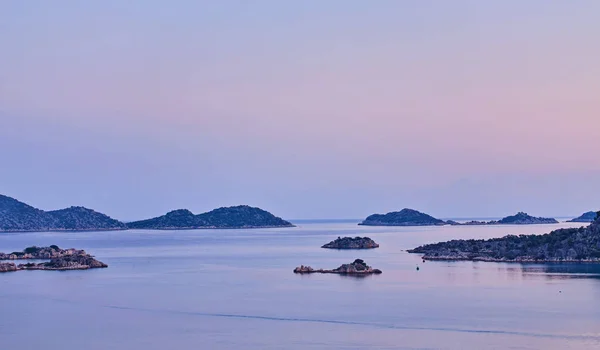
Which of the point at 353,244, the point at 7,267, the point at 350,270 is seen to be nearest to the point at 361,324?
the point at 350,270

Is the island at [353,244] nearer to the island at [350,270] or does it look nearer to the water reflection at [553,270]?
the water reflection at [553,270]

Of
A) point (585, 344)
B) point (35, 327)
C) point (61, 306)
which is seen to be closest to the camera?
point (585, 344)

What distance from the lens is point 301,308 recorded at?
2557 inches

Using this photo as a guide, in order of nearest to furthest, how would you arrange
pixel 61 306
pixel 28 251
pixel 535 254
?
pixel 61 306
pixel 535 254
pixel 28 251

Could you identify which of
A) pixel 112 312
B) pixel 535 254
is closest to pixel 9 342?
pixel 112 312

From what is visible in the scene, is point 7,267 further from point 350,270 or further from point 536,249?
point 536,249

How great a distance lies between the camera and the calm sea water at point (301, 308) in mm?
50625

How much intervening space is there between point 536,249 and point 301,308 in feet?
191

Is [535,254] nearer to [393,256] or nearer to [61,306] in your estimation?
[393,256]

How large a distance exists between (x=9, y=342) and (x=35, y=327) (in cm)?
614

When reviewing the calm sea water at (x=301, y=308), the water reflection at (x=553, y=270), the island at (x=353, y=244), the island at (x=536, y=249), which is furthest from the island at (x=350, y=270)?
the island at (x=353, y=244)

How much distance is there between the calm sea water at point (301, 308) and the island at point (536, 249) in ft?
27.8

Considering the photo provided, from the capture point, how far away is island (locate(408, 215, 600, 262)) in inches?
4318

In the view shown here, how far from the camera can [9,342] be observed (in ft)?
167
